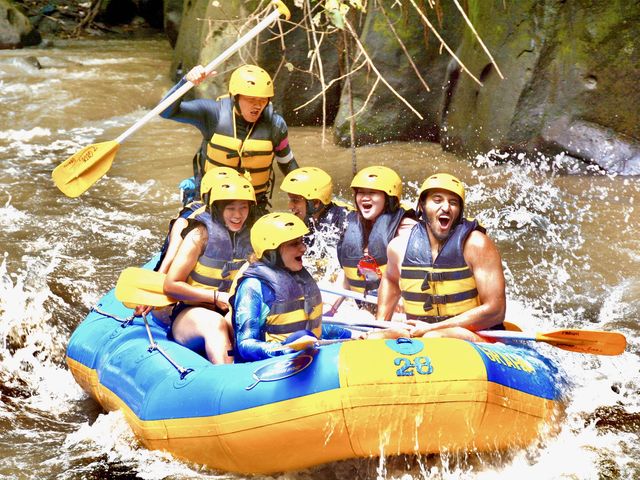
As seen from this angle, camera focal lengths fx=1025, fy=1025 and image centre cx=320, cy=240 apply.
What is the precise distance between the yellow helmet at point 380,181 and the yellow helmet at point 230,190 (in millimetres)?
697

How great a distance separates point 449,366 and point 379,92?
6474 mm

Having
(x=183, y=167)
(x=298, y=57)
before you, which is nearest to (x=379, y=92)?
(x=298, y=57)

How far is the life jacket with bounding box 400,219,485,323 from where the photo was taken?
4.82 meters

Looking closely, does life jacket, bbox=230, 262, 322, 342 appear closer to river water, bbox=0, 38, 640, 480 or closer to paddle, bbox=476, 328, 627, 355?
river water, bbox=0, 38, 640, 480

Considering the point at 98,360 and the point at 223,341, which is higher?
the point at 223,341

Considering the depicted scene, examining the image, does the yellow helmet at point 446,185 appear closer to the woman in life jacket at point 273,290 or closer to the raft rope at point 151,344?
the woman in life jacket at point 273,290

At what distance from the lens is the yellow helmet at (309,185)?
5.85 metres

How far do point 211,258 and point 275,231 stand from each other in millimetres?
859

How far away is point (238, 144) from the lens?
6.41m

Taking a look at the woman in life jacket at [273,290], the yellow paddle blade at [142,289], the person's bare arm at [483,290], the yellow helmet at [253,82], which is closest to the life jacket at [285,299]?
the woman in life jacket at [273,290]

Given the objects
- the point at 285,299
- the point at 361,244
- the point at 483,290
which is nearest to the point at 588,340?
the point at 483,290

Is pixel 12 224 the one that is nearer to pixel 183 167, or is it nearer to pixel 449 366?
pixel 183 167

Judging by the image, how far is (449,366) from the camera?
4078 mm

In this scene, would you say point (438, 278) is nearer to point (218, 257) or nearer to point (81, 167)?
point (218, 257)
